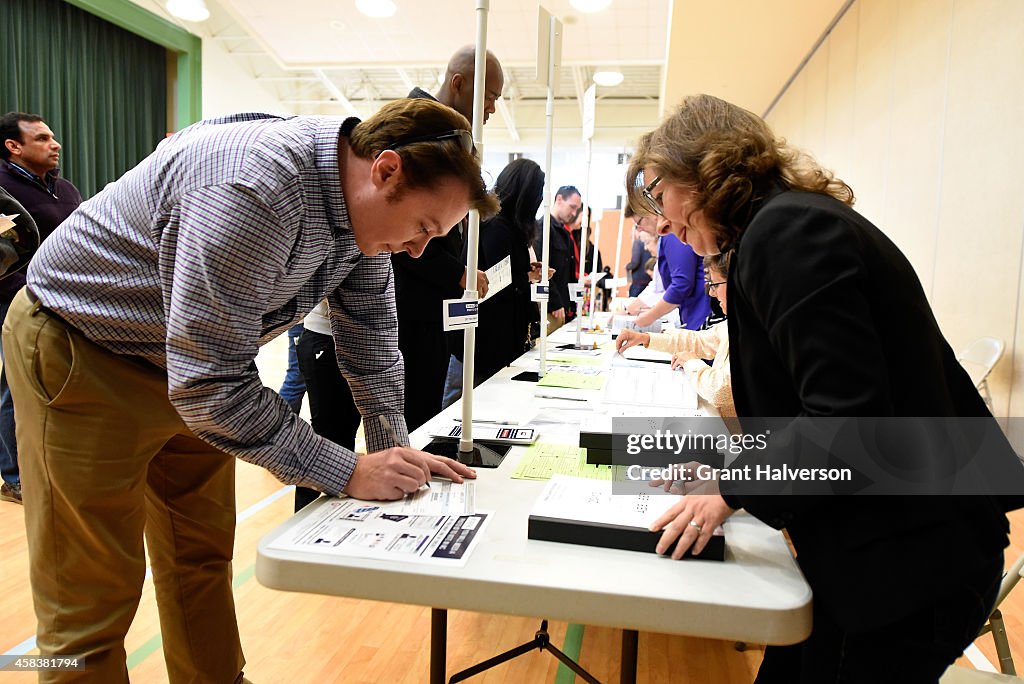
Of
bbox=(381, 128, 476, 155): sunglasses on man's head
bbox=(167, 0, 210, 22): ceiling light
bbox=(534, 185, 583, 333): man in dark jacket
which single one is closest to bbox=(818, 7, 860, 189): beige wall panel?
bbox=(534, 185, 583, 333): man in dark jacket

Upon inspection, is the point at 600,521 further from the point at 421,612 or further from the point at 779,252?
the point at 421,612

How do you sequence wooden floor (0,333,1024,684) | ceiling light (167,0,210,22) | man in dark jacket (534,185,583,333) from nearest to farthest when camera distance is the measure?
1. wooden floor (0,333,1024,684)
2. man in dark jacket (534,185,583,333)
3. ceiling light (167,0,210,22)

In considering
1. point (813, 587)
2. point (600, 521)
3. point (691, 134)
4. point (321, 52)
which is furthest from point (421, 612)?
point (321, 52)

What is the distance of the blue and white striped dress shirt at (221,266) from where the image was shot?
85 cm

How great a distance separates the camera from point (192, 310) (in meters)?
0.84

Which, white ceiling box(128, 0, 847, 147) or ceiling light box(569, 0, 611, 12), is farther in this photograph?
ceiling light box(569, 0, 611, 12)

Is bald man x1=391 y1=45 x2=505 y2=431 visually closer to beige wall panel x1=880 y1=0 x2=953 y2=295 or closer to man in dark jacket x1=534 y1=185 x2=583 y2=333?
man in dark jacket x1=534 y1=185 x2=583 y2=333

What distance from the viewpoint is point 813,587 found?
0.74 m

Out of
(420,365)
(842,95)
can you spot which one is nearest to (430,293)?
(420,365)

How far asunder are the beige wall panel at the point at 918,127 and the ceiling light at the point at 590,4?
2.48 m

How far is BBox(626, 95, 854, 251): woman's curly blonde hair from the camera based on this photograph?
0.85m

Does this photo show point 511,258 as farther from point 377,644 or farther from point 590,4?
point 590,4

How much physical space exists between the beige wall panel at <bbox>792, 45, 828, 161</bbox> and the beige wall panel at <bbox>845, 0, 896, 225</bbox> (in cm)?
99

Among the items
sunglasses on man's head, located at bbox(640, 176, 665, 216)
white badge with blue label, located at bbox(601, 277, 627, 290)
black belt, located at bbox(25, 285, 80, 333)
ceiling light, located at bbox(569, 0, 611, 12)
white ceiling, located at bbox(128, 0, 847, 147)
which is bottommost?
white badge with blue label, located at bbox(601, 277, 627, 290)
